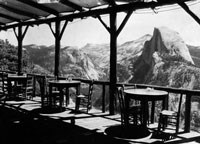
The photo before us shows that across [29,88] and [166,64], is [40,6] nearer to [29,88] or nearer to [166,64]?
[29,88]

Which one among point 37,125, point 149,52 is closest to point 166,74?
point 149,52

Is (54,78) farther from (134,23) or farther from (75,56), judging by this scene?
(134,23)

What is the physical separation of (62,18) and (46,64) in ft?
175

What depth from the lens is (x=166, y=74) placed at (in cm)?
3559

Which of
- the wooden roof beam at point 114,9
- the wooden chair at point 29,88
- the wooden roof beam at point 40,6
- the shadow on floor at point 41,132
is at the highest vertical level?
the wooden roof beam at point 40,6

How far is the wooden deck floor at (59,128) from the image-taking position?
13.0ft

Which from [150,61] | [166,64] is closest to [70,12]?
[166,64]

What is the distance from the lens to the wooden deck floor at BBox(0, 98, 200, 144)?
395cm

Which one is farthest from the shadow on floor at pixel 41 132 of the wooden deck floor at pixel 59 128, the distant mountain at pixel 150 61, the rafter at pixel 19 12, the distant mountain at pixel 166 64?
the distant mountain at pixel 150 61

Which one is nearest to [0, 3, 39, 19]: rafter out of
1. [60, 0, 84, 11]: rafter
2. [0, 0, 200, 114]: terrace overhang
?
[0, 0, 200, 114]: terrace overhang

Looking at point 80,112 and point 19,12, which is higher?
point 19,12

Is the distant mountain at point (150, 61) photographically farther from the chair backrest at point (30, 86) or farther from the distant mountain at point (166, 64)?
the chair backrest at point (30, 86)

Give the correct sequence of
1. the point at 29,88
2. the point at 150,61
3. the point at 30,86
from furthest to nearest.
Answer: the point at 150,61 < the point at 30,86 < the point at 29,88

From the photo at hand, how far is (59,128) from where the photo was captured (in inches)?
191
